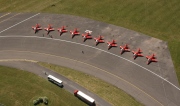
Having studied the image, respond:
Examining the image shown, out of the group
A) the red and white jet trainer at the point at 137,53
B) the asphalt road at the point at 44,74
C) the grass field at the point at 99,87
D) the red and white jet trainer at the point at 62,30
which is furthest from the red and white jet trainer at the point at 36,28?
the red and white jet trainer at the point at 137,53

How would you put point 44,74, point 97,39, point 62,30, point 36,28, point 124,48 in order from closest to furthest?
point 44,74, point 124,48, point 97,39, point 62,30, point 36,28

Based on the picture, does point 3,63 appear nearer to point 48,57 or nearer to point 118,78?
point 48,57

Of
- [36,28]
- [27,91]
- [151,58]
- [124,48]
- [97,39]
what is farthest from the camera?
[36,28]

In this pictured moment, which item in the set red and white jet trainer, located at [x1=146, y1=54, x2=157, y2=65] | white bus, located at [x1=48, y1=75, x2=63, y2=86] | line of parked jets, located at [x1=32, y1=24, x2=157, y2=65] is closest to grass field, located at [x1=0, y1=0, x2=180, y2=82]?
red and white jet trainer, located at [x1=146, y1=54, x2=157, y2=65]

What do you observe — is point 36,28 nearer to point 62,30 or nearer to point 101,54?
point 62,30

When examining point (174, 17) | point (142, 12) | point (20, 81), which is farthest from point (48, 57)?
point (174, 17)

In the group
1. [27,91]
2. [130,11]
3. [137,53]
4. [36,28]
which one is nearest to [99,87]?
[137,53]

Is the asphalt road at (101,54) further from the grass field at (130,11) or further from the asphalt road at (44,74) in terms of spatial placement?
the grass field at (130,11)
